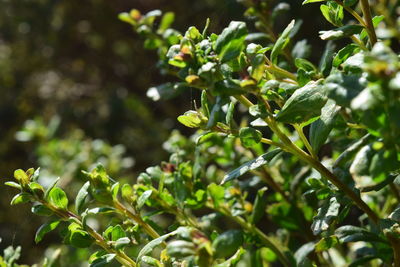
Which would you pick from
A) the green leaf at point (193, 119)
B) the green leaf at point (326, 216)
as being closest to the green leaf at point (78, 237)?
Result: the green leaf at point (193, 119)

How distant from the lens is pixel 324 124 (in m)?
0.71

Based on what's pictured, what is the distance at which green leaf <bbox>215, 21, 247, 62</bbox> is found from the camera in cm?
63

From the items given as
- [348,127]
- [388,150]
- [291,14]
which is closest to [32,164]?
[291,14]

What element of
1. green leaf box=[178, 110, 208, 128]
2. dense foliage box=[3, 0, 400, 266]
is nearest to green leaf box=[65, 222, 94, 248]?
dense foliage box=[3, 0, 400, 266]

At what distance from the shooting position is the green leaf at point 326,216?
0.75m

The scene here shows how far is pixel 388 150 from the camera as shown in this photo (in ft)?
1.68

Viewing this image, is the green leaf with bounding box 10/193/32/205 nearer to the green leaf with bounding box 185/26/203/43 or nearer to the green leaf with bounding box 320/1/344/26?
the green leaf with bounding box 185/26/203/43

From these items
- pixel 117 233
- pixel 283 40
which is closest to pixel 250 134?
pixel 283 40

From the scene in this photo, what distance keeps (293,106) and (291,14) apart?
1.37 meters

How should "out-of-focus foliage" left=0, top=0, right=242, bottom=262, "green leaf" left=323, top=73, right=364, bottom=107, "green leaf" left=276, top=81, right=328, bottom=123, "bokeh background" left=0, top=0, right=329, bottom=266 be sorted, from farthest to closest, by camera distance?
"out-of-focus foliage" left=0, top=0, right=242, bottom=262 < "bokeh background" left=0, top=0, right=329, bottom=266 < "green leaf" left=276, top=81, right=328, bottom=123 < "green leaf" left=323, top=73, right=364, bottom=107

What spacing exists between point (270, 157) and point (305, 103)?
0.10 m

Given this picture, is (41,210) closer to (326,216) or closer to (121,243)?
(121,243)

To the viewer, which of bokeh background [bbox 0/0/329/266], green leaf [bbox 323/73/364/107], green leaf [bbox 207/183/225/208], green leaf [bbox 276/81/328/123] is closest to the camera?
green leaf [bbox 323/73/364/107]

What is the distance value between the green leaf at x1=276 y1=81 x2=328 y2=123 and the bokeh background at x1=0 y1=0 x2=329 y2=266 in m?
1.58
